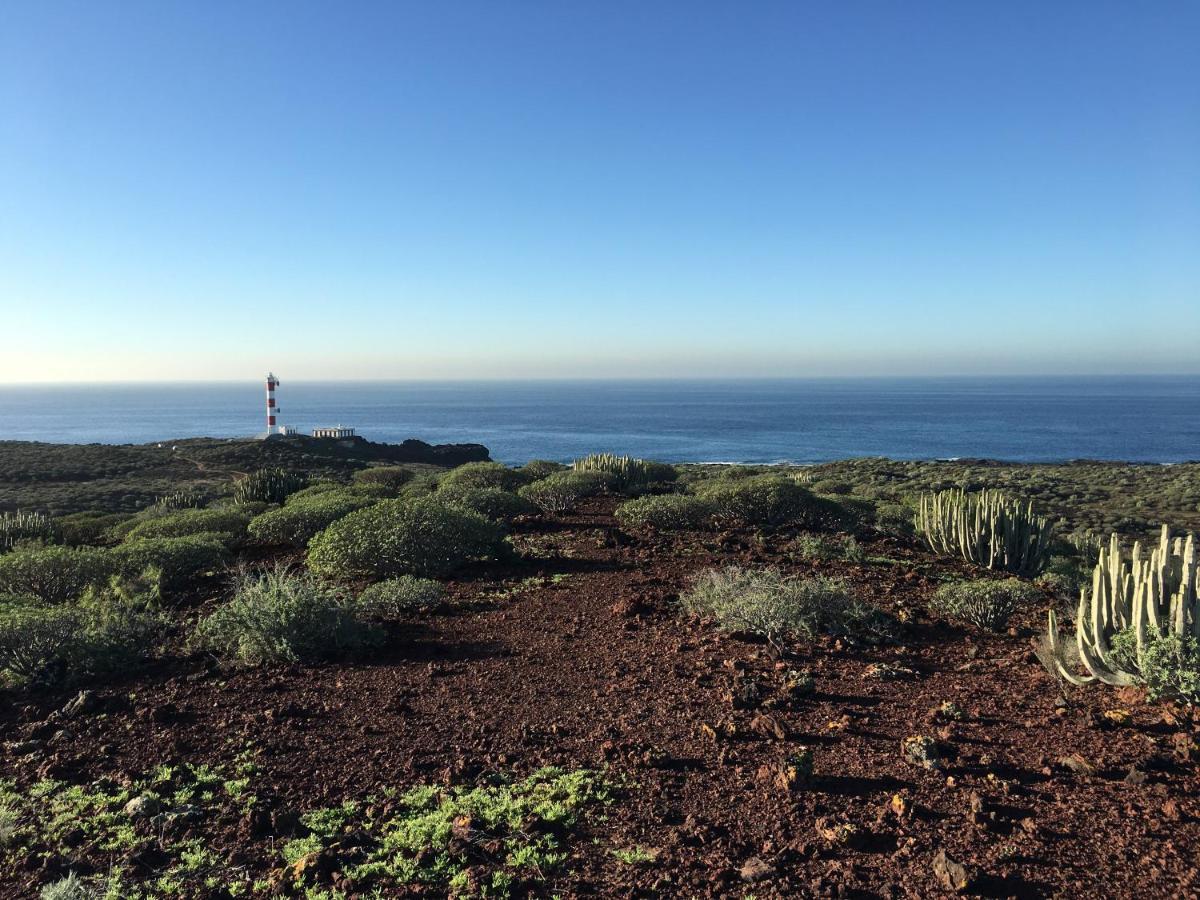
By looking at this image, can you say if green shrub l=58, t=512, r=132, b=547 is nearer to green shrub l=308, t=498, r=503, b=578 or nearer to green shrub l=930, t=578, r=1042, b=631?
green shrub l=308, t=498, r=503, b=578

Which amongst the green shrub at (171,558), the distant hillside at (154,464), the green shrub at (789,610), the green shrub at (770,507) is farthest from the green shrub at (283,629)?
the distant hillside at (154,464)

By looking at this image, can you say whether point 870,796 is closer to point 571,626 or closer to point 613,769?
point 613,769

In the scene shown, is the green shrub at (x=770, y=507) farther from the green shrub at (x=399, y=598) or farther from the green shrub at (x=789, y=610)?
the green shrub at (x=399, y=598)

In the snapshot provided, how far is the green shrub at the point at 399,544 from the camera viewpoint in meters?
8.33

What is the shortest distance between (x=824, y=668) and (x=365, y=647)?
378cm

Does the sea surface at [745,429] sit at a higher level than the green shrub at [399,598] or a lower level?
lower

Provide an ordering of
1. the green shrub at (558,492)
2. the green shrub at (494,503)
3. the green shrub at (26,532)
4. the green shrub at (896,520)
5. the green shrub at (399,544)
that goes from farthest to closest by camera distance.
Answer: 1. the green shrub at (558,492)
2. the green shrub at (26,532)
3. the green shrub at (896,520)
4. the green shrub at (494,503)
5. the green shrub at (399,544)

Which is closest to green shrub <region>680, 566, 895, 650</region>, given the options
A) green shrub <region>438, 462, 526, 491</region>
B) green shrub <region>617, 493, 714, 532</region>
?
green shrub <region>617, 493, 714, 532</region>

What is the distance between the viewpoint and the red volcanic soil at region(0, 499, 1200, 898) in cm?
302

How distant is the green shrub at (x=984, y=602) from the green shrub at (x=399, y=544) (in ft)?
17.4

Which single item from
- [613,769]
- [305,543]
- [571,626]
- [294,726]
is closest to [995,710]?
[613,769]

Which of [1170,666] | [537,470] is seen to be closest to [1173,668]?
[1170,666]

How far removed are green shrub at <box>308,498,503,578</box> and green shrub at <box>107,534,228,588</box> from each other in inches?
57.4

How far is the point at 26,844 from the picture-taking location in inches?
135
